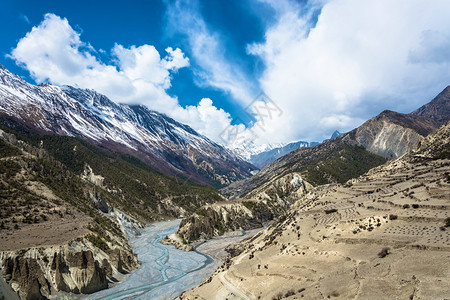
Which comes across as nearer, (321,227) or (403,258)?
(403,258)

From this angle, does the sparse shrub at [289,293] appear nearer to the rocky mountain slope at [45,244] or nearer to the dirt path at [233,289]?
the dirt path at [233,289]

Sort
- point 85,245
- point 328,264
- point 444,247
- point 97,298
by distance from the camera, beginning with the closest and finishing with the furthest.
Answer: point 444,247, point 328,264, point 97,298, point 85,245

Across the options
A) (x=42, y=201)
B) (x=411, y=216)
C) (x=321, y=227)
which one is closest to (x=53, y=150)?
(x=42, y=201)

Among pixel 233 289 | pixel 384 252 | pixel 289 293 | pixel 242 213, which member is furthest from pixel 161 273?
pixel 242 213

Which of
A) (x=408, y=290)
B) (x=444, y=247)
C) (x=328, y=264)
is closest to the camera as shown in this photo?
(x=408, y=290)

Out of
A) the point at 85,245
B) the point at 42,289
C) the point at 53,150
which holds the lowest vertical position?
the point at 42,289

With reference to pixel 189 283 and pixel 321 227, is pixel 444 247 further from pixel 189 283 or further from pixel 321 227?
pixel 189 283

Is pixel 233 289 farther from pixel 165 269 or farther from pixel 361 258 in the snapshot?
pixel 165 269
